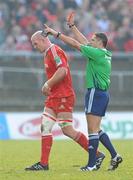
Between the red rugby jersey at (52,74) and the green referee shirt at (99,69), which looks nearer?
the green referee shirt at (99,69)

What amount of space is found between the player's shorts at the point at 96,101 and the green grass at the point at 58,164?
40.8 inches

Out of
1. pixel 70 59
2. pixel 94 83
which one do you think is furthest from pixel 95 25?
pixel 94 83

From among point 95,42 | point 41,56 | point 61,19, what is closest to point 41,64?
point 41,56

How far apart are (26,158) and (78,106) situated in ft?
36.5

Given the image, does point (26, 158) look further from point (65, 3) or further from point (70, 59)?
point (65, 3)

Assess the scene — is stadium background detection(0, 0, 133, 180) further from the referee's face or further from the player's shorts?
the referee's face

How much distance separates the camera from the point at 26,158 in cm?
1669

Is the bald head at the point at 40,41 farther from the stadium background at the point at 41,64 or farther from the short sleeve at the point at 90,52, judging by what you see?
the stadium background at the point at 41,64

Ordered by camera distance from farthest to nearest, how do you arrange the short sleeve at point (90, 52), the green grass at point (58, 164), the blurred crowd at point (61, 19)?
the blurred crowd at point (61, 19), the short sleeve at point (90, 52), the green grass at point (58, 164)

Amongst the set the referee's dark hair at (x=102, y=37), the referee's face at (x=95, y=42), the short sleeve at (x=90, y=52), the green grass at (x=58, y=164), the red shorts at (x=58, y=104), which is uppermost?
the referee's dark hair at (x=102, y=37)

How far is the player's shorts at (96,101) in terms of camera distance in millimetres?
13195

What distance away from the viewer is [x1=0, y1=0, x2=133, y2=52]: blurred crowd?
1101 inches

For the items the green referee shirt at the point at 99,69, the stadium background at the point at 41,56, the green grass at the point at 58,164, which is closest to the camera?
the green grass at the point at 58,164

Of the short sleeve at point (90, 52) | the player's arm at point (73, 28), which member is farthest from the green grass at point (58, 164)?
the player's arm at point (73, 28)
